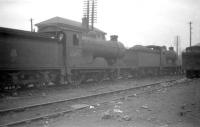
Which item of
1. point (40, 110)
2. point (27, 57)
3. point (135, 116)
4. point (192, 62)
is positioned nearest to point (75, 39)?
point (27, 57)

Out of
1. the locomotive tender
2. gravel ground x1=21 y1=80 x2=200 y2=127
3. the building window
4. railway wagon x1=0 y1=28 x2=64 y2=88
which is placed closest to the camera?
gravel ground x1=21 y1=80 x2=200 y2=127

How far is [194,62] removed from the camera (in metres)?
19.9

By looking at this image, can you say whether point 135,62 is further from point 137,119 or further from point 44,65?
point 137,119

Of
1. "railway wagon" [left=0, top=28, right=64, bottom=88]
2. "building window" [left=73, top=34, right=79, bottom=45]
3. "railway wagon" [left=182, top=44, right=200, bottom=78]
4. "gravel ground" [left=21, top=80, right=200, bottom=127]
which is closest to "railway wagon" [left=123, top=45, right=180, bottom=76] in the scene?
"railway wagon" [left=182, top=44, right=200, bottom=78]

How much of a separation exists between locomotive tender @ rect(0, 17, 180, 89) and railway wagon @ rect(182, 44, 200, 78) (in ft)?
16.8

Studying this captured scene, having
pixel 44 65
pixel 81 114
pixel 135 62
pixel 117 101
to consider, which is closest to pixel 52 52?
pixel 44 65

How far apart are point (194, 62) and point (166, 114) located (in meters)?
14.4

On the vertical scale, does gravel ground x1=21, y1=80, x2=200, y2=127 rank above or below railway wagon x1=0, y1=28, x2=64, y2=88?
below

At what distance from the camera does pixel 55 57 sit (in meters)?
12.6

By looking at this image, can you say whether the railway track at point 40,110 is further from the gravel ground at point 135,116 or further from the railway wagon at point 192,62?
the railway wagon at point 192,62

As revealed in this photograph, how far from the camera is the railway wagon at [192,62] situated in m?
19.8

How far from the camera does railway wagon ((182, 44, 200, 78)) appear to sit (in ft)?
65.0

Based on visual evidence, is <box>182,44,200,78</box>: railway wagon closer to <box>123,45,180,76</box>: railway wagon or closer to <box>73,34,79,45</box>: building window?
<box>123,45,180,76</box>: railway wagon

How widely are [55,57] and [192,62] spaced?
1273cm
